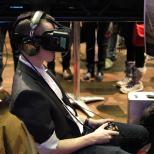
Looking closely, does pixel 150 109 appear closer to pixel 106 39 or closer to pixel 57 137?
pixel 57 137

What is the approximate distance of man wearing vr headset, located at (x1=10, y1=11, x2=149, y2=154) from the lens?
1.74m

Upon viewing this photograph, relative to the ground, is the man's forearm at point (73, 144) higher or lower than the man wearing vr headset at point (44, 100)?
lower

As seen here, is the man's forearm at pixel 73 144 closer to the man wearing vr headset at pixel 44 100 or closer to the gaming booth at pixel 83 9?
the man wearing vr headset at pixel 44 100

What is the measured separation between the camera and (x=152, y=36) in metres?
2.60

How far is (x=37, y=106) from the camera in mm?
1736

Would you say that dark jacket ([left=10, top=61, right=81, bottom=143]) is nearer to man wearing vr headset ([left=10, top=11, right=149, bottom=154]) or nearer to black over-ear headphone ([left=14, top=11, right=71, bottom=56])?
man wearing vr headset ([left=10, top=11, right=149, bottom=154])

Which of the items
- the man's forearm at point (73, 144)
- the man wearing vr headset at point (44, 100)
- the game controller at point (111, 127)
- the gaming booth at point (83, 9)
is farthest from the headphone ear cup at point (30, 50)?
the gaming booth at point (83, 9)

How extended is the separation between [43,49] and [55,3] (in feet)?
3.21

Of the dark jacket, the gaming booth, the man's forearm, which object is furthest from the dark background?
the man's forearm

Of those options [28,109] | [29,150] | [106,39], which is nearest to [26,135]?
[29,150]

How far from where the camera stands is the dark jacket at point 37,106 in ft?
5.67

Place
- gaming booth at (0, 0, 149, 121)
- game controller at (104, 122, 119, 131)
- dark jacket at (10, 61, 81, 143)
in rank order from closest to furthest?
dark jacket at (10, 61, 81, 143), game controller at (104, 122, 119, 131), gaming booth at (0, 0, 149, 121)

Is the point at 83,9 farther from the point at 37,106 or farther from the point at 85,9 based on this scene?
the point at 37,106

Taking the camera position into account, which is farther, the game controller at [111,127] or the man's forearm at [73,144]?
the game controller at [111,127]
